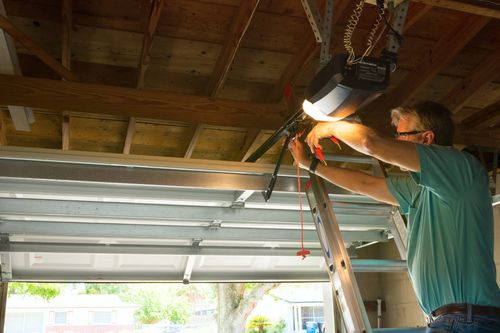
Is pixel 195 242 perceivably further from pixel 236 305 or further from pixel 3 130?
pixel 236 305

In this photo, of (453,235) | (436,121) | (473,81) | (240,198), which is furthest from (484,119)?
(453,235)

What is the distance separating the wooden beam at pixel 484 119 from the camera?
3754 mm

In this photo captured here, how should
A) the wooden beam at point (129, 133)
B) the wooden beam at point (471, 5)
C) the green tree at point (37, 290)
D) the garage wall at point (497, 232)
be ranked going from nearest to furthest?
1. the wooden beam at point (471, 5)
2. the wooden beam at point (129, 133)
3. the garage wall at point (497, 232)
4. the green tree at point (37, 290)

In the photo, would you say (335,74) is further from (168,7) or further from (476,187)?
(168,7)

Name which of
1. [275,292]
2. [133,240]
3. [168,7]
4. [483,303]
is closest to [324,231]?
[483,303]

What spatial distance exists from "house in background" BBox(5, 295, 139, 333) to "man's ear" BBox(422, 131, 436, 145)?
648 inches

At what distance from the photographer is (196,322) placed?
22328 mm

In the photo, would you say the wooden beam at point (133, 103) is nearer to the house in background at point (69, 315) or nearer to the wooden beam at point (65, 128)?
the wooden beam at point (65, 128)

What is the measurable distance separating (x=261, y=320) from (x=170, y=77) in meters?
12.1

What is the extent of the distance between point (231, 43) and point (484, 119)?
219 centimetres

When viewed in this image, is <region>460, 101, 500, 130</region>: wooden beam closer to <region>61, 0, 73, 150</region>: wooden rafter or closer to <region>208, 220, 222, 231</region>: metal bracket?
<region>208, 220, 222, 231</region>: metal bracket

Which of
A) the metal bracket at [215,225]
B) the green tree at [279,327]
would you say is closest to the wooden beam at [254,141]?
the metal bracket at [215,225]

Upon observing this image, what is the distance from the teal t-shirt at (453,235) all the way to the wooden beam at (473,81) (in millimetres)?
1900

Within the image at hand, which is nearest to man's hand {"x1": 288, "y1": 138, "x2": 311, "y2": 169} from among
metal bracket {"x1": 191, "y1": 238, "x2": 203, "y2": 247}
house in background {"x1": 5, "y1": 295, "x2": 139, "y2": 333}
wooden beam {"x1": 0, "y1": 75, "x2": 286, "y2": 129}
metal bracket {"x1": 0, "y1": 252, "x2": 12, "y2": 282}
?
wooden beam {"x1": 0, "y1": 75, "x2": 286, "y2": 129}
